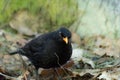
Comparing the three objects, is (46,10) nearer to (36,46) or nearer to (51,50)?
(36,46)

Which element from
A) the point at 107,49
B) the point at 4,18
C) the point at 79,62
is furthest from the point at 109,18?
the point at 4,18

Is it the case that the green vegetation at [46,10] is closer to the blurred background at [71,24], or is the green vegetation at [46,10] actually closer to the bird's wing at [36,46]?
the blurred background at [71,24]

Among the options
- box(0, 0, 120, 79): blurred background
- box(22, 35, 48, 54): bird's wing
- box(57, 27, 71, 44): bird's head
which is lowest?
box(0, 0, 120, 79): blurred background

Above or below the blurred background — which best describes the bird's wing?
above

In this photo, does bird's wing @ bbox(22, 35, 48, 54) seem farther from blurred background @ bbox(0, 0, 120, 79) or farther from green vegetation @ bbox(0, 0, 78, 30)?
green vegetation @ bbox(0, 0, 78, 30)

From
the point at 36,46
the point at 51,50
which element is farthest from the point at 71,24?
the point at 51,50

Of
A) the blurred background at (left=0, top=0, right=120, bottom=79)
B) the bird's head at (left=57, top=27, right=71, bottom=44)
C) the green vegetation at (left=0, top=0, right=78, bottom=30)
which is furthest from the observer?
the green vegetation at (left=0, top=0, right=78, bottom=30)

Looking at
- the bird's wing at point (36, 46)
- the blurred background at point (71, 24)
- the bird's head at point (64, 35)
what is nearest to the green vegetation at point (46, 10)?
the blurred background at point (71, 24)

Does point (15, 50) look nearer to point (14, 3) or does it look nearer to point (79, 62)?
point (79, 62)

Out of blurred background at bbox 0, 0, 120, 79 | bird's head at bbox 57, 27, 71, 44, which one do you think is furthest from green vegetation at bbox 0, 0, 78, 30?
bird's head at bbox 57, 27, 71, 44
